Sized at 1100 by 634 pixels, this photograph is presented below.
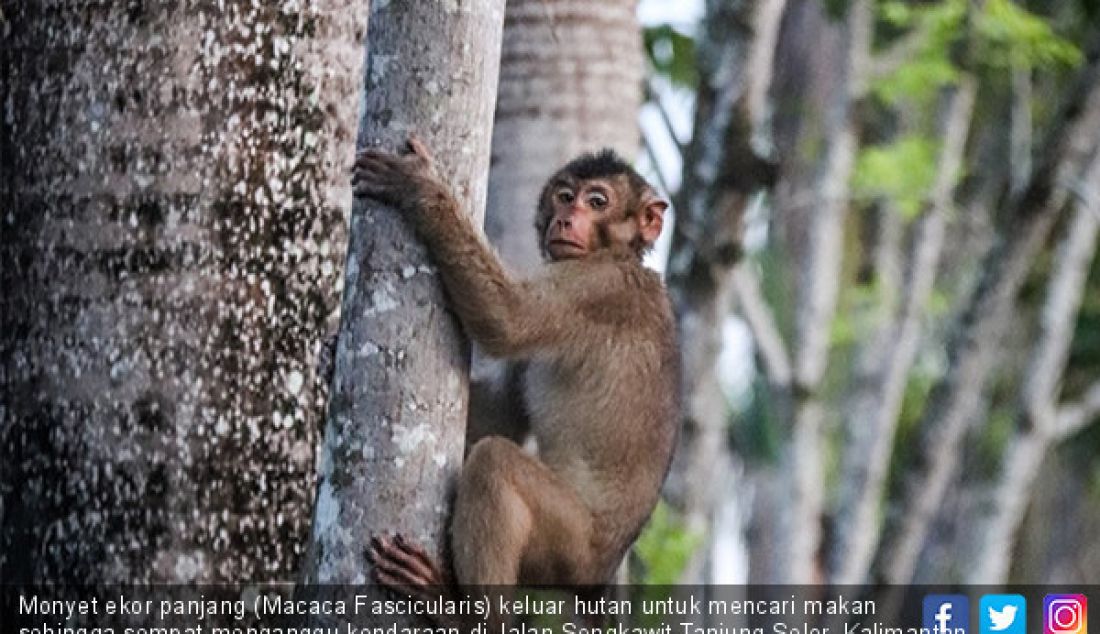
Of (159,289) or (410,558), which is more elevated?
(159,289)

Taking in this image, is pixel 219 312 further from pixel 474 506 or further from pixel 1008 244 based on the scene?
pixel 1008 244

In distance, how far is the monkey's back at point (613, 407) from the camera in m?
7.38

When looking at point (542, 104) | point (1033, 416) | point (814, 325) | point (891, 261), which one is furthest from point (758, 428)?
point (542, 104)

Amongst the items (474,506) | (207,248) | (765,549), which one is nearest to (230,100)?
(207,248)

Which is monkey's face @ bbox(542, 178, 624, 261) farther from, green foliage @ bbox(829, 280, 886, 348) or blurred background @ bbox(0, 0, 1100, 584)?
green foliage @ bbox(829, 280, 886, 348)

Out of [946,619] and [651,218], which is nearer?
[651,218]

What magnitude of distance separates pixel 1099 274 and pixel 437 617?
1829cm

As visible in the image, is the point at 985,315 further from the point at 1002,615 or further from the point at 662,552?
the point at 1002,615

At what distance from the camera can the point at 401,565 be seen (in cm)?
579

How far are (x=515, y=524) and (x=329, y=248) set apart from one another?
0.98m

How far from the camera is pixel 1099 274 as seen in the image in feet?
76.7

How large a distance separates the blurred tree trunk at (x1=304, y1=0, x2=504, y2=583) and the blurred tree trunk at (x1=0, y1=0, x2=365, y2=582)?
0.34 meters

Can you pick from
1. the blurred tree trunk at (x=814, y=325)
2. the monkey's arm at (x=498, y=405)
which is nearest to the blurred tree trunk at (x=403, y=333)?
the monkey's arm at (x=498, y=405)

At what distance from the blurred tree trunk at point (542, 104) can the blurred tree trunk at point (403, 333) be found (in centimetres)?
296
